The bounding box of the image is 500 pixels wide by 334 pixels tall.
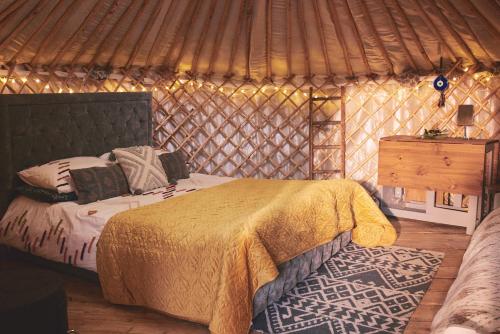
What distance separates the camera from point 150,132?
401cm

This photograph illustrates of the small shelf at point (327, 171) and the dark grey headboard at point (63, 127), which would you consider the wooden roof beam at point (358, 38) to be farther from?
the dark grey headboard at point (63, 127)

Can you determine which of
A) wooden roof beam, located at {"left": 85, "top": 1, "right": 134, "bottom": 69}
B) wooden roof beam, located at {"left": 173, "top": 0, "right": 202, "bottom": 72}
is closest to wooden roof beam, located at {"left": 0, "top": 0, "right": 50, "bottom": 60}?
wooden roof beam, located at {"left": 85, "top": 1, "right": 134, "bottom": 69}

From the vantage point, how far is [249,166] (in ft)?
15.4

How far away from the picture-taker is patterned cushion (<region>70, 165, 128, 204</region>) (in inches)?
107

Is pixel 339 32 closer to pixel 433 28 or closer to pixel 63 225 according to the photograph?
pixel 433 28

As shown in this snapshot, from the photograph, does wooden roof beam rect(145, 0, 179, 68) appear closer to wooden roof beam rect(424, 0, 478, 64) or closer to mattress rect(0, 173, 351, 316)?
mattress rect(0, 173, 351, 316)

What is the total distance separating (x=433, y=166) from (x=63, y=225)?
2.87 meters

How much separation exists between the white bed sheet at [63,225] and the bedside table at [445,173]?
75.3 inches

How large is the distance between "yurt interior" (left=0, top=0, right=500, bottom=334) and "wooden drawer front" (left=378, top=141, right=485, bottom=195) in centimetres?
1

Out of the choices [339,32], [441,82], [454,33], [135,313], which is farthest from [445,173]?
[135,313]

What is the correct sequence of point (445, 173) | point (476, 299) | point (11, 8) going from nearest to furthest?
point (476, 299) < point (11, 8) < point (445, 173)

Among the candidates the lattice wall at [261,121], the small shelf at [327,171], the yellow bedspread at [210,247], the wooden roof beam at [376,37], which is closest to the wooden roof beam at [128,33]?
the lattice wall at [261,121]

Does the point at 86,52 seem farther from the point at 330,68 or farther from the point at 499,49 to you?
the point at 499,49

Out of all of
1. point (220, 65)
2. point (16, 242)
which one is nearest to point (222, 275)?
point (16, 242)
